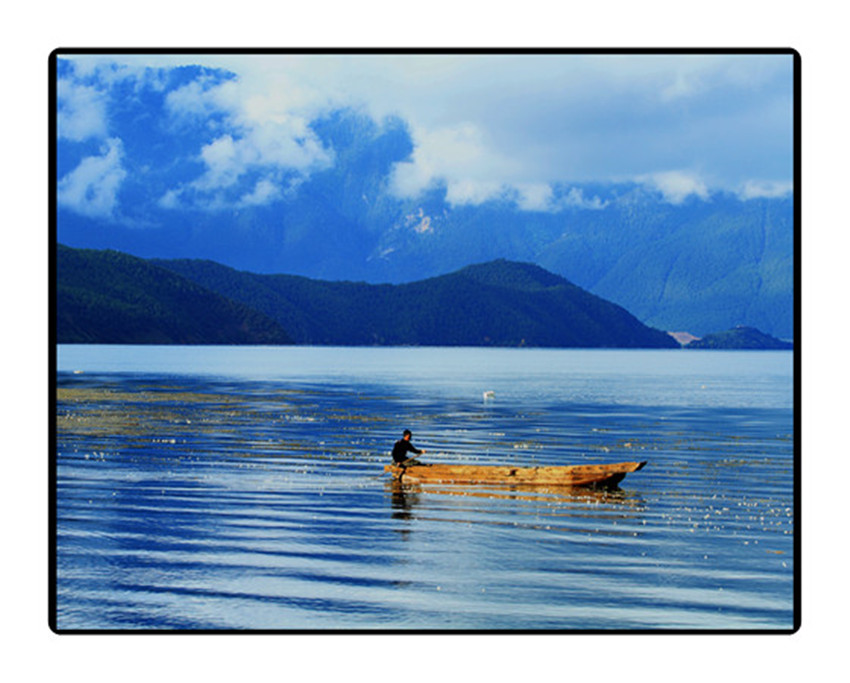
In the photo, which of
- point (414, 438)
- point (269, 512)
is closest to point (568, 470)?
point (269, 512)

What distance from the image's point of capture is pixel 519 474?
3344 cm

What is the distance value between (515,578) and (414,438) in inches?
1120

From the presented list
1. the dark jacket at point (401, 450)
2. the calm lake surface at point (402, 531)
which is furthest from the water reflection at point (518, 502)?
the dark jacket at point (401, 450)

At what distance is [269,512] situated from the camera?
29.2 meters

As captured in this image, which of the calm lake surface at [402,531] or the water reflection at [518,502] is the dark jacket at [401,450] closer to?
the water reflection at [518,502]

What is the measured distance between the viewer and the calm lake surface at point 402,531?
1994cm

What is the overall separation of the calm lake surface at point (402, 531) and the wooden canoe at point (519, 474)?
1.80 feet

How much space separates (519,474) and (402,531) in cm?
701

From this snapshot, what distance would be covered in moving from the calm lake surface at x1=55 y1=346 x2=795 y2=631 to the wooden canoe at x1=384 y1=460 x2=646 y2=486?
0.55 meters

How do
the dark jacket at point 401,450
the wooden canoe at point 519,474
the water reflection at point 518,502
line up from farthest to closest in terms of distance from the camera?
the dark jacket at point 401,450
the wooden canoe at point 519,474
the water reflection at point 518,502

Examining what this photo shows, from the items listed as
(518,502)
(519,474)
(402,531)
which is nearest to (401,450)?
(519,474)

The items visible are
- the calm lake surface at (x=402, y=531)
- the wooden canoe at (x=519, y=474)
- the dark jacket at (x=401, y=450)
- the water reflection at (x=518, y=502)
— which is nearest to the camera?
the calm lake surface at (x=402, y=531)

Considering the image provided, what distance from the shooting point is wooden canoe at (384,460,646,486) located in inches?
1314
